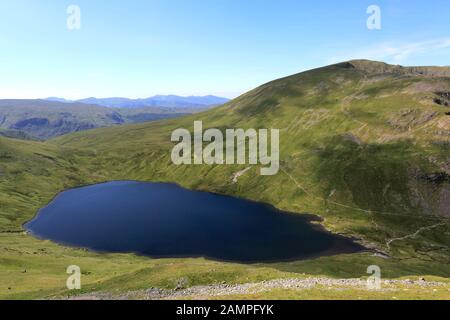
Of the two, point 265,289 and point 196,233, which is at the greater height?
point 265,289

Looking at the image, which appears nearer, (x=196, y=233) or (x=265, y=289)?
(x=265, y=289)

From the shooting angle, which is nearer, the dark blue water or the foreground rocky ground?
the foreground rocky ground

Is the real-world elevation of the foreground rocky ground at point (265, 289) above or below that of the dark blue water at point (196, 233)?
above

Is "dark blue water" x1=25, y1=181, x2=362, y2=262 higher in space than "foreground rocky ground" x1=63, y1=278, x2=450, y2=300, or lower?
lower

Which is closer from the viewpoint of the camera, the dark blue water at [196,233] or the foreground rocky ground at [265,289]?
the foreground rocky ground at [265,289]
